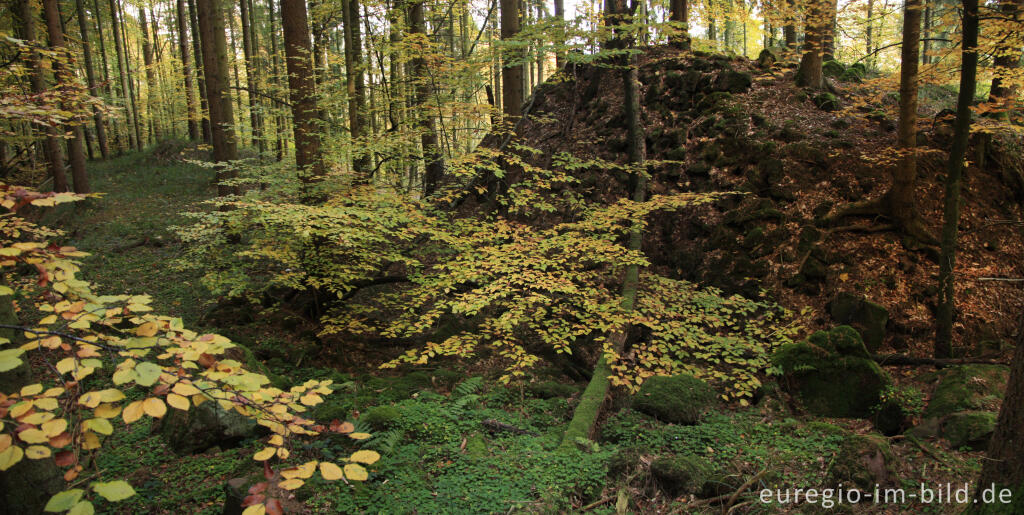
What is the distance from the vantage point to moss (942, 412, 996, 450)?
443 centimetres

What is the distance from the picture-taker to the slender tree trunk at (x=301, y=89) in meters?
7.61

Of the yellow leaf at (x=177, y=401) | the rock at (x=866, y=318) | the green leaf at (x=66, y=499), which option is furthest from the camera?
the rock at (x=866, y=318)

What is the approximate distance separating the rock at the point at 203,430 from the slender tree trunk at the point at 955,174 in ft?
29.6

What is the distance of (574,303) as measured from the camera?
6.52m

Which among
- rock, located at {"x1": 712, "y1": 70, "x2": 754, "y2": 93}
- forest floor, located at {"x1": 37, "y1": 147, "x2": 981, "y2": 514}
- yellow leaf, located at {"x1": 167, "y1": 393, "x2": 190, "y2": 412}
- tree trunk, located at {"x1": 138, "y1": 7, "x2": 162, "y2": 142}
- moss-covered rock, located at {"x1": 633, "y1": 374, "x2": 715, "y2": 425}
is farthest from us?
tree trunk, located at {"x1": 138, "y1": 7, "x2": 162, "y2": 142}

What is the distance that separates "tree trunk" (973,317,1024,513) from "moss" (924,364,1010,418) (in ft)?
9.28

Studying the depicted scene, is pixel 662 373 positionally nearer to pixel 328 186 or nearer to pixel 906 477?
pixel 906 477

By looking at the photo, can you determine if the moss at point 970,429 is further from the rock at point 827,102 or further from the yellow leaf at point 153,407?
the rock at point 827,102

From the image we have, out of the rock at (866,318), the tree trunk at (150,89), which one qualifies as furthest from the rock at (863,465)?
the tree trunk at (150,89)

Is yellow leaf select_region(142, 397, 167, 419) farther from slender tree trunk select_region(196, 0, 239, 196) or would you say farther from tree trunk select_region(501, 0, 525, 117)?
slender tree trunk select_region(196, 0, 239, 196)

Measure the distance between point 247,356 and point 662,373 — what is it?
5.65 m

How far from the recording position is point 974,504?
2803mm

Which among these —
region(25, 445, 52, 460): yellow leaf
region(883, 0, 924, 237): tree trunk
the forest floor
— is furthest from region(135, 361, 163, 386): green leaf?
region(883, 0, 924, 237): tree trunk

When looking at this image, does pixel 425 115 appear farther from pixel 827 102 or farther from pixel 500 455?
pixel 827 102
